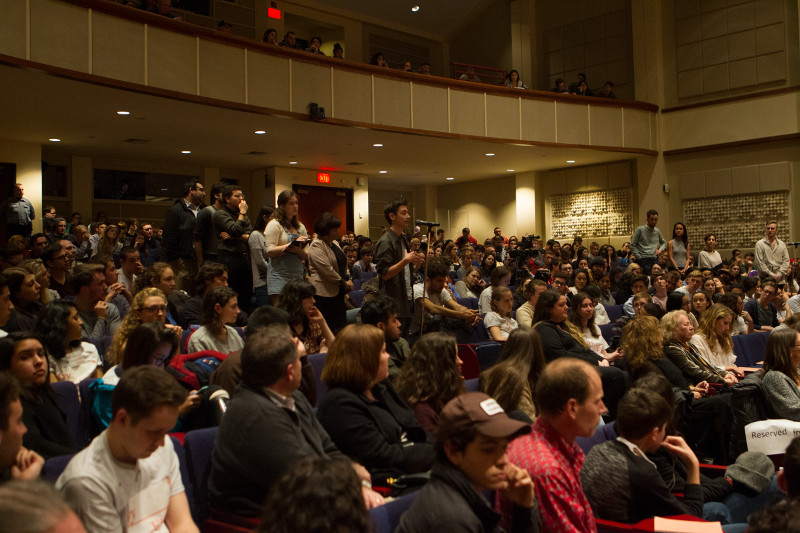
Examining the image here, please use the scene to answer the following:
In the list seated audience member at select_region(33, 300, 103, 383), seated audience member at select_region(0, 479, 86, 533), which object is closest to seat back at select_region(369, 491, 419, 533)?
Result: seated audience member at select_region(0, 479, 86, 533)

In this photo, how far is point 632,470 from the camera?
91.1 inches

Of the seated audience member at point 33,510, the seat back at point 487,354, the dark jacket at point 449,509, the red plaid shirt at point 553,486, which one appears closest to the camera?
the seated audience member at point 33,510

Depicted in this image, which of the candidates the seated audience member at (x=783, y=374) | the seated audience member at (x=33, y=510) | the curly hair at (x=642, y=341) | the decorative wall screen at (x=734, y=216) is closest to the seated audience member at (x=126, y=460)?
the seated audience member at (x=33, y=510)

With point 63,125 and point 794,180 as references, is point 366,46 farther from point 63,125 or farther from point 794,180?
point 794,180

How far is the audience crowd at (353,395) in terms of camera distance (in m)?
1.80

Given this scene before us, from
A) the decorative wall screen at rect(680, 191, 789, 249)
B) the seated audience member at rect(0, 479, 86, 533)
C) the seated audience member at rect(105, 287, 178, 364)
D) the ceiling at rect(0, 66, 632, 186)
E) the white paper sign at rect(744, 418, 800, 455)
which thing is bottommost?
the white paper sign at rect(744, 418, 800, 455)

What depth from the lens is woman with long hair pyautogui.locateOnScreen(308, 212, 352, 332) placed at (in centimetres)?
487

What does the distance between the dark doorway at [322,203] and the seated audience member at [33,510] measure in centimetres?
1306

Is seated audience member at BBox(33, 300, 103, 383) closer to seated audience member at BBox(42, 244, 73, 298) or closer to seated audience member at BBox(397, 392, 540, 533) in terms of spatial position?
seated audience member at BBox(42, 244, 73, 298)

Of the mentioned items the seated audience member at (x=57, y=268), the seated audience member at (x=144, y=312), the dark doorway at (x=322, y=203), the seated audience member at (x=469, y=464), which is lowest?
the seated audience member at (x=469, y=464)

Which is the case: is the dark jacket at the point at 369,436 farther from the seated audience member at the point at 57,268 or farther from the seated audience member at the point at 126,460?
the seated audience member at the point at 57,268

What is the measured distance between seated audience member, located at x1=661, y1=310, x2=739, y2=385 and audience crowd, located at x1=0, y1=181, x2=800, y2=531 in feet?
0.04

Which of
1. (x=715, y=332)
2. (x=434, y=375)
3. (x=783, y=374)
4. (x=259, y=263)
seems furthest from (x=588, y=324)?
(x=434, y=375)

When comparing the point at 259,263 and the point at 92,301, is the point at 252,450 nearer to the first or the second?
the point at 92,301
